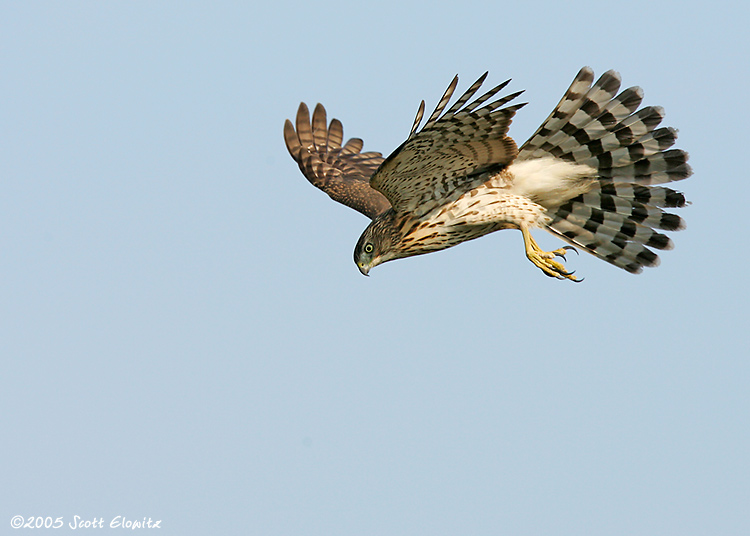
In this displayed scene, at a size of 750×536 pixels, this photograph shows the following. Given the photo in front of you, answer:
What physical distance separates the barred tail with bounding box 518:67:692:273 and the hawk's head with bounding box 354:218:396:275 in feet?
5.10

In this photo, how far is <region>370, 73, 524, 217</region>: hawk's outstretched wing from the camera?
7926mm

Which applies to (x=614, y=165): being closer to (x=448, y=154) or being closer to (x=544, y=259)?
(x=544, y=259)

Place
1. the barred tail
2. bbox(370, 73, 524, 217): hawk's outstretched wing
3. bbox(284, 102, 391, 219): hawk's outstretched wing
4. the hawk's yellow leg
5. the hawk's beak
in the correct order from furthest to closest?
bbox(284, 102, 391, 219): hawk's outstretched wing
the hawk's beak
the hawk's yellow leg
the barred tail
bbox(370, 73, 524, 217): hawk's outstretched wing

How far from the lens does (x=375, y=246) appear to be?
382 inches

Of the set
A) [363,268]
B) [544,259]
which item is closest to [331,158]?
[363,268]

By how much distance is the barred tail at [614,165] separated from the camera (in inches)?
349

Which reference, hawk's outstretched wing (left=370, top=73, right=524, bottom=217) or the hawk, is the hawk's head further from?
hawk's outstretched wing (left=370, top=73, right=524, bottom=217)

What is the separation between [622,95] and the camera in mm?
8867

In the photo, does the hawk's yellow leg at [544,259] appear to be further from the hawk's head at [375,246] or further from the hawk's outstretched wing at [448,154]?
the hawk's head at [375,246]

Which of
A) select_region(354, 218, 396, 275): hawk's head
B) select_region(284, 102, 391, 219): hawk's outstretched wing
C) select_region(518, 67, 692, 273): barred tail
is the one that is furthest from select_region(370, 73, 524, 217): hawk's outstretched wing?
select_region(284, 102, 391, 219): hawk's outstretched wing

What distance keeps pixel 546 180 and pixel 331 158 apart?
13.2ft

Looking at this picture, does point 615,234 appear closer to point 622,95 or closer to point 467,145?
point 622,95

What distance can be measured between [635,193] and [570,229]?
29.4 inches

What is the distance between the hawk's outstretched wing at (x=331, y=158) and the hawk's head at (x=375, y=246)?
5.78ft
